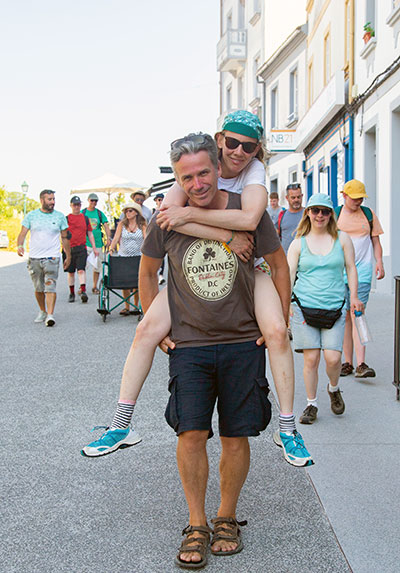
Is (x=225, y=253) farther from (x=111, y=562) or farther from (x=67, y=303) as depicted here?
(x=67, y=303)

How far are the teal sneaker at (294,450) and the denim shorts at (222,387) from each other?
0.13m

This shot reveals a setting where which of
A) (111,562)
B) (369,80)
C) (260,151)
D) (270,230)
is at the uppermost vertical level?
(369,80)

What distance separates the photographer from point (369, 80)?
15633 millimetres

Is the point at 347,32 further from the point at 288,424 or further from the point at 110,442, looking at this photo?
the point at 110,442

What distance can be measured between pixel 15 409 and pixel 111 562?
3.07m

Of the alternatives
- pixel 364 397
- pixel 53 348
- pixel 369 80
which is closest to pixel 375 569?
pixel 364 397

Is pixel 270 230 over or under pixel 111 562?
over

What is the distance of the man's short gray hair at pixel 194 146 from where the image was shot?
3.21 metres

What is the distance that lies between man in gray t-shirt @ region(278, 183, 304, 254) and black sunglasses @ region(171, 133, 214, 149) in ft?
22.3

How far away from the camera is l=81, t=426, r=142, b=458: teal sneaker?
3334 millimetres

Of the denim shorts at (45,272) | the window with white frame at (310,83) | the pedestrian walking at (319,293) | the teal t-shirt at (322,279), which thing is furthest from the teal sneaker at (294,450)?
the window with white frame at (310,83)

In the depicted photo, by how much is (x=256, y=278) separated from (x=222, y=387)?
529 millimetres

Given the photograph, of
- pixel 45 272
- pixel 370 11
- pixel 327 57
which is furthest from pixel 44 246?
pixel 327 57

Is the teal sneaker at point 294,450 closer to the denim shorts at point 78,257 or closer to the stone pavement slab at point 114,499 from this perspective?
the stone pavement slab at point 114,499
